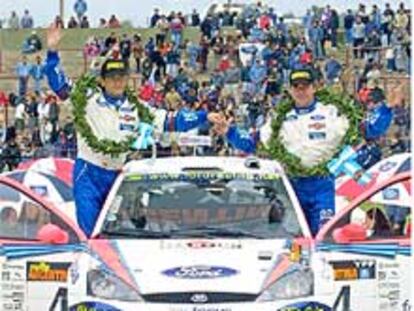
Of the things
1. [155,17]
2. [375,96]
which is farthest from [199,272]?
[155,17]

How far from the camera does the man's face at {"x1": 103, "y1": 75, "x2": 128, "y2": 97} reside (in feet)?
35.7

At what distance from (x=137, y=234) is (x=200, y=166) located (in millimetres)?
964

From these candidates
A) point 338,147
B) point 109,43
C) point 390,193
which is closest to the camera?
point 390,193

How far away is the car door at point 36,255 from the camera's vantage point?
8.36 metres

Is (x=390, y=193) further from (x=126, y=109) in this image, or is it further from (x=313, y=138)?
(x=126, y=109)

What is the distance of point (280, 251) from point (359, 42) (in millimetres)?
26083

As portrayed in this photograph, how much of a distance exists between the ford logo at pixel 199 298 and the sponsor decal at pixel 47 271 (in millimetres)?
1014

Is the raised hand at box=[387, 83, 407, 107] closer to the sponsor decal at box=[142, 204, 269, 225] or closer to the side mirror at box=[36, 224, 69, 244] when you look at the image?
the sponsor decal at box=[142, 204, 269, 225]

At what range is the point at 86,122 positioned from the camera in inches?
428

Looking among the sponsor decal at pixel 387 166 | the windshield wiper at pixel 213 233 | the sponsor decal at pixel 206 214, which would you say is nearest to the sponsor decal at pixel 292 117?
the sponsor decal at pixel 387 166

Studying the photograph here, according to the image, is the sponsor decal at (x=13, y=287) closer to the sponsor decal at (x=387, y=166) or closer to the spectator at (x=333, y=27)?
the sponsor decal at (x=387, y=166)

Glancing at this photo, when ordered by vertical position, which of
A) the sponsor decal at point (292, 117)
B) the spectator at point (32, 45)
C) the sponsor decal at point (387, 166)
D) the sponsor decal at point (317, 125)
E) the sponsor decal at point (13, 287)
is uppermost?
the sponsor decal at point (292, 117)

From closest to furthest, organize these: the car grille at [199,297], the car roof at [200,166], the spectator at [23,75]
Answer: the car grille at [199,297] → the car roof at [200,166] → the spectator at [23,75]

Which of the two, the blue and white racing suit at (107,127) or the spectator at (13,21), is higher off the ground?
the blue and white racing suit at (107,127)
